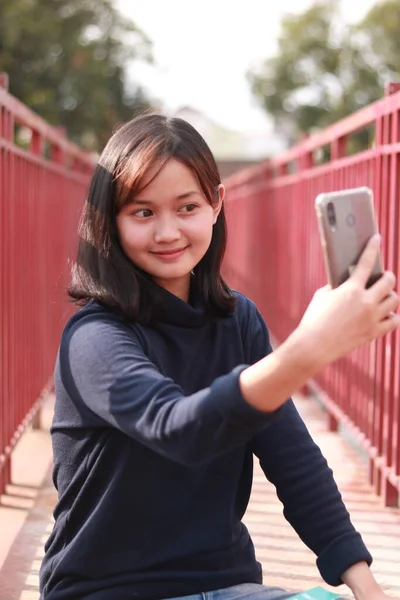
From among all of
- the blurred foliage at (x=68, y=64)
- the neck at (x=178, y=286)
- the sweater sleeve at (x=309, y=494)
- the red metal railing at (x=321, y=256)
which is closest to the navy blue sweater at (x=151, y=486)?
the sweater sleeve at (x=309, y=494)

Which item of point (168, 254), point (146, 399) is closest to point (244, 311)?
point (168, 254)

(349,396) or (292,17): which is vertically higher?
(292,17)

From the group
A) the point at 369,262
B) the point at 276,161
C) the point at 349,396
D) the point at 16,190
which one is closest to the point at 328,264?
the point at 369,262

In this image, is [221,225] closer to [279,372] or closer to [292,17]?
[279,372]

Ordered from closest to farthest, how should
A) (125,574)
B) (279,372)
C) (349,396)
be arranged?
(279,372) < (125,574) < (349,396)

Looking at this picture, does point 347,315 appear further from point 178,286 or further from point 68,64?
point 68,64

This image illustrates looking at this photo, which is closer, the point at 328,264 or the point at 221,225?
the point at 328,264

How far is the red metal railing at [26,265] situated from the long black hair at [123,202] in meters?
1.10

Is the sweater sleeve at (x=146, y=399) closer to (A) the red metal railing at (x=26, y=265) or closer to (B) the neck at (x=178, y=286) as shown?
(B) the neck at (x=178, y=286)

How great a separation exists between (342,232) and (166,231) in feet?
1.73

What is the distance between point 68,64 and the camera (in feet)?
131

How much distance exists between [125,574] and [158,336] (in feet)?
1.47

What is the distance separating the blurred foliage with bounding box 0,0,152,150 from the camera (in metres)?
35.7

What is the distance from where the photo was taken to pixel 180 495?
2.12 m
